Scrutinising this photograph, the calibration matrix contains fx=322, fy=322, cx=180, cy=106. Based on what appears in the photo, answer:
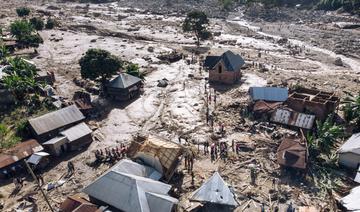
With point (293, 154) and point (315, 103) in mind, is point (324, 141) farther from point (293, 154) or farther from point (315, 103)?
point (315, 103)

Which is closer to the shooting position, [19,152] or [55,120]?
[19,152]

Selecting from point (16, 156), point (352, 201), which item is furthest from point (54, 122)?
point (352, 201)

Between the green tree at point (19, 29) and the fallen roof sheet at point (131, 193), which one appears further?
the green tree at point (19, 29)

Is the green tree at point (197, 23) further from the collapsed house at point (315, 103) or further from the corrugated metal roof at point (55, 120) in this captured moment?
the corrugated metal roof at point (55, 120)

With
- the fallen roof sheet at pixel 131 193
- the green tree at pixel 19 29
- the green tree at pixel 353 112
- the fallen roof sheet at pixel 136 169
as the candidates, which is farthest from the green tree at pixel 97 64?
the green tree at pixel 19 29

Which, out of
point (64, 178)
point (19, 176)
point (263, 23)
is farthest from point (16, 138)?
point (263, 23)

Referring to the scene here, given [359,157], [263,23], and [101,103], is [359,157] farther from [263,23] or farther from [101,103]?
[263,23]
